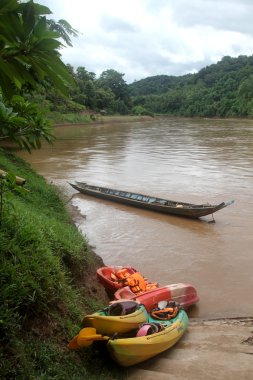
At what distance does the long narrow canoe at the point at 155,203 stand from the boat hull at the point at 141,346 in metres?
6.66

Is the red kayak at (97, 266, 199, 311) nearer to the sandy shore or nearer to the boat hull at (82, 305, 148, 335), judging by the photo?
the sandy shore

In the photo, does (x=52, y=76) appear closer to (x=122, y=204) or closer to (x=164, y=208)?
(x=164, y=208)

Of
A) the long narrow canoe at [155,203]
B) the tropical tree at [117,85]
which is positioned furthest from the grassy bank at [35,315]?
the tropical tree at [117,85]

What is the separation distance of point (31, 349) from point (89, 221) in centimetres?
816

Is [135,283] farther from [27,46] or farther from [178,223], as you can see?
[178,223]

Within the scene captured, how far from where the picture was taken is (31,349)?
9.20 ft

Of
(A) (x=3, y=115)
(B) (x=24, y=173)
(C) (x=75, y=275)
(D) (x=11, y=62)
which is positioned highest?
(D) (x=11, y=62)

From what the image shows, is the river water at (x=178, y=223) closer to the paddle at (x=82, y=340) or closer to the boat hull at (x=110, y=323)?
the boat hull at (x=110, y=323)

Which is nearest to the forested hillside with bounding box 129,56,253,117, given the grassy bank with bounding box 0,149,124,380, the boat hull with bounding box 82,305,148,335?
the boat hull with bounding box 82,305,148,335

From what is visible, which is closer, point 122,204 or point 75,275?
point 75,275

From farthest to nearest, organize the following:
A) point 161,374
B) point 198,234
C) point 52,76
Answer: point 198,234 < point 161,374 < point 52,76

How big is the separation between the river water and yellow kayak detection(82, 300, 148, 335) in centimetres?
248

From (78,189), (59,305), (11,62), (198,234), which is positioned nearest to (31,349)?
(59,305)

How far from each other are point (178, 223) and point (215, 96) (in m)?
76.7
